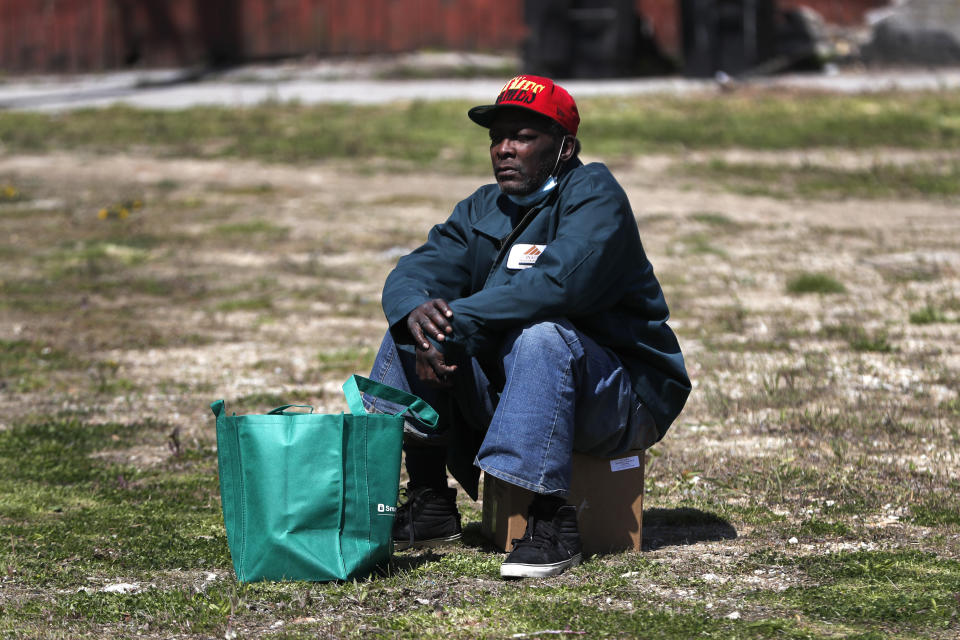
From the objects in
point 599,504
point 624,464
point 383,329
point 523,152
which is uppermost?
point 523,152

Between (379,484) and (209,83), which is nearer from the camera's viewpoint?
(379,484)

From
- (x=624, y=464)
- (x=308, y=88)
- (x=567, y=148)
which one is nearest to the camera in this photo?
(x=624, y=464)

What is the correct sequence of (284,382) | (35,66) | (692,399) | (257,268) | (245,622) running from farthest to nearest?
(35,66) → (257,268) → (284,382) → (692,399) → (245,622)

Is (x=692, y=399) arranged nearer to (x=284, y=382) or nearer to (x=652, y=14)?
(x=284, y=382)

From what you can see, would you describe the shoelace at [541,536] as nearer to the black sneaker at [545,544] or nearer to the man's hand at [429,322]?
the black sneaker at [545,544]

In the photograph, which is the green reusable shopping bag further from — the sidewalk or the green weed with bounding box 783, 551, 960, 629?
the sidewalk

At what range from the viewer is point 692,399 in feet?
21.7

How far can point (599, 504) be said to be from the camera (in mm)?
4250

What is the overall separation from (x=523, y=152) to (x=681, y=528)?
1.46 m

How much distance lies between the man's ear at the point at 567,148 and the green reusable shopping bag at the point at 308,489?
106cm

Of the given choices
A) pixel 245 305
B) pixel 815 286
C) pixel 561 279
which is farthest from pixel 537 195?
pixel 815 286

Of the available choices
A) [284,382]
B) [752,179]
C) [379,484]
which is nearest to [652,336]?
[379,484]

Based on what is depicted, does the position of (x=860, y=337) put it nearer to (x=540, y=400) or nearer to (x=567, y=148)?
(x=567, y=148)

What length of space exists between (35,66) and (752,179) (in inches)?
511
